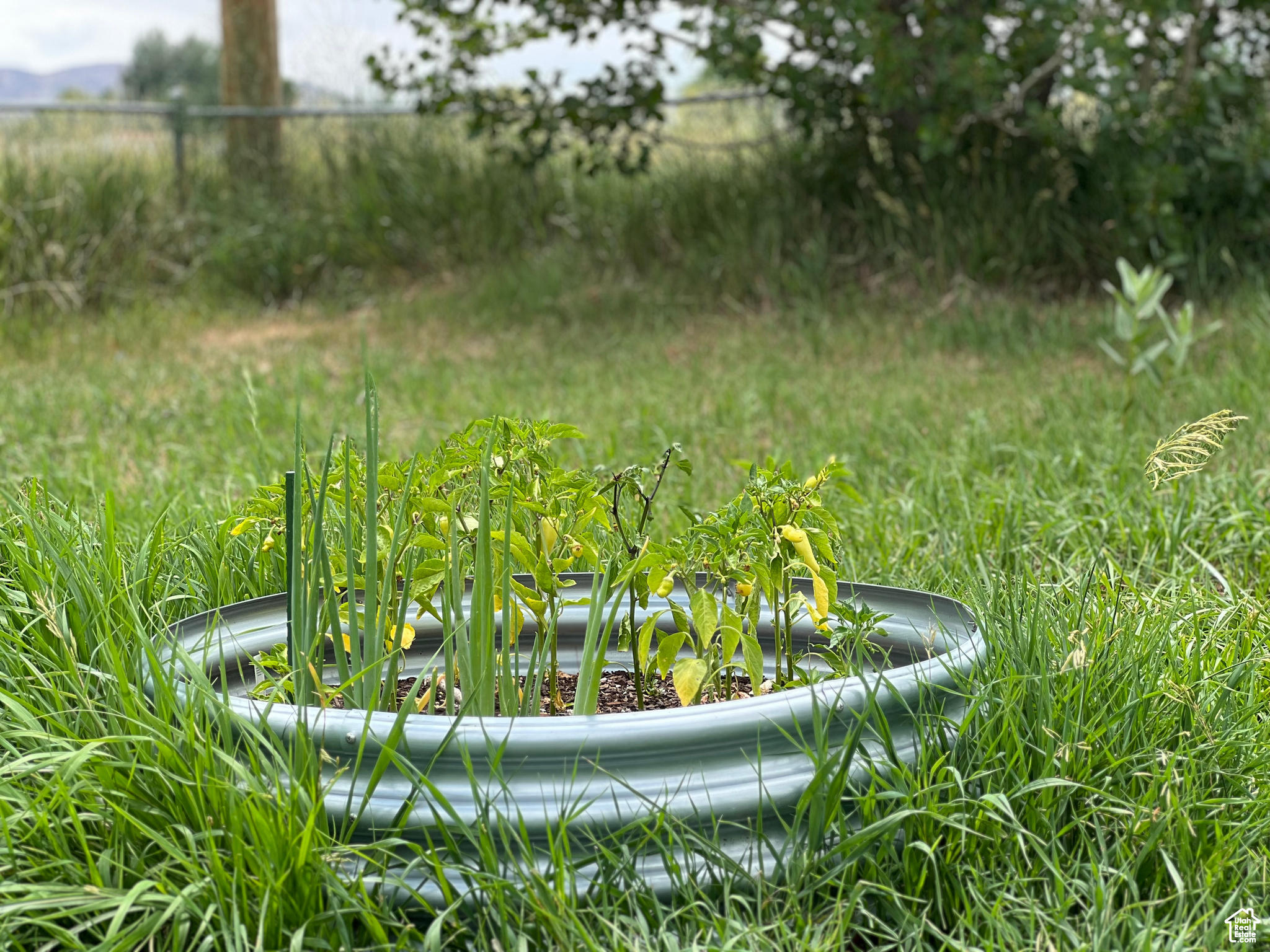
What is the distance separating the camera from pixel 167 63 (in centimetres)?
2953

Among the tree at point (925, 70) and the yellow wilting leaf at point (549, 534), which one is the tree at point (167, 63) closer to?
the tree at point (925, 70)

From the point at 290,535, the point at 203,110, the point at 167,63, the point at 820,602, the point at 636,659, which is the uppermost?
the point at 167,63

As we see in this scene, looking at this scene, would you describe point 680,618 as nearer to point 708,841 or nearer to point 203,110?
point 708,841

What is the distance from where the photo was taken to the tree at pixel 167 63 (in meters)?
28.0

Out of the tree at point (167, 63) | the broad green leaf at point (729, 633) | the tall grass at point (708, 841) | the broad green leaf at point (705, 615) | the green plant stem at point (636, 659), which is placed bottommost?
the tall grass at point (708, 841)

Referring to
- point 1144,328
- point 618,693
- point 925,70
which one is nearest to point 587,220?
point 925,70

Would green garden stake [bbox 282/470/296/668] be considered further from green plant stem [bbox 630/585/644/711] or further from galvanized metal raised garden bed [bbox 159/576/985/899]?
green plant stem [bbox 630/585/644/711]

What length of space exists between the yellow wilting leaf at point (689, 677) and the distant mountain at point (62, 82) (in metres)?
23.5

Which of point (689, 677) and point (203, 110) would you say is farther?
point (203, 110)

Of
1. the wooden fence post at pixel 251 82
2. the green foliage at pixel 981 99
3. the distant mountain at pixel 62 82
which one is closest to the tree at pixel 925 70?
the green foliage at pixel 981 99

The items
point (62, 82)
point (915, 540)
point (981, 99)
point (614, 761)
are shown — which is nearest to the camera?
point (614, 761)

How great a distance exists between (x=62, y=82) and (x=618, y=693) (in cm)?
5954

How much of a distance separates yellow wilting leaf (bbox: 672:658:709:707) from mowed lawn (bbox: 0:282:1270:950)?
0.73 ft

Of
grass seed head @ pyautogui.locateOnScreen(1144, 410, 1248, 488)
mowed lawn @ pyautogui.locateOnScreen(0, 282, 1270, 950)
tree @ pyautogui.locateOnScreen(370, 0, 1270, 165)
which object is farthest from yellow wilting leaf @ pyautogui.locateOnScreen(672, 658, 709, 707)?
tree @ pyautogui.locateOnScreen(370, 0, 1270, 165)
